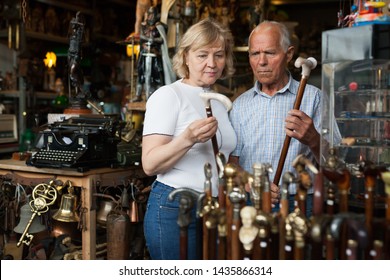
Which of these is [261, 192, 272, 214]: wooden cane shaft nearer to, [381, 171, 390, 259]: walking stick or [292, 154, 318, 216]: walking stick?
[292, 154, 318, 216]: walking stick

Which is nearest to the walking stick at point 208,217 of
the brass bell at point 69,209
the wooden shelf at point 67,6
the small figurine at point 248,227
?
the small figurine at point 248,227

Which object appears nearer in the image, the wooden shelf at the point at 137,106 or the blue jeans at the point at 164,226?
the blue jeans at the point at 164,226

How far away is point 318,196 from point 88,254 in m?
1.82

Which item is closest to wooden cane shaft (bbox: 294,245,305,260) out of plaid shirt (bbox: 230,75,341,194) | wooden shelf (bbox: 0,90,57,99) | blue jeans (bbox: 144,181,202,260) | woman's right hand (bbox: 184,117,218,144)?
woman's right hand (bbox: 184,117,218,144)

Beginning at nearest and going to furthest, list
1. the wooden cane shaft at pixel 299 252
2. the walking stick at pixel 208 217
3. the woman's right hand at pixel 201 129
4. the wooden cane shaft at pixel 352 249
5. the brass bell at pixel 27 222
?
the wooden cane shaft at pixel 352 249 < the wooden cane shaft at pixel 299 252 < the walking stick at pixel 208 217 < the woman's right hand at pixel 201 129 < the brass bell at pixel 27 222

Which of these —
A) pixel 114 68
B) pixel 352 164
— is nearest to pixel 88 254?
→ pixel 352 164

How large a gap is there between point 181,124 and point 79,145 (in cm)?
119

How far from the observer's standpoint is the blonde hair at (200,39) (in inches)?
88.5

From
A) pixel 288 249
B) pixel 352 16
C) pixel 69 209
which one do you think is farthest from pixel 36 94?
pixel 288 249

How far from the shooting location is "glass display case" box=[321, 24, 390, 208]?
5.97 feet

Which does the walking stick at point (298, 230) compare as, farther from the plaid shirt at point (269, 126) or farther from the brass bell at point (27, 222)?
the brass bell at point (27, 222)

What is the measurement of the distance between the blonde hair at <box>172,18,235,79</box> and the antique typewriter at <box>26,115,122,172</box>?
1.04 m

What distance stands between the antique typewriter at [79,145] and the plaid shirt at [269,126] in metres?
1.03
